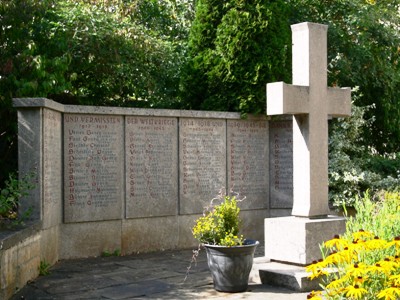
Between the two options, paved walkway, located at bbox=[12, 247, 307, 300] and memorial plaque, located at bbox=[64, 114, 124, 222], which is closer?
paved walkway, located at bbox=[12, 247, 307, 300]

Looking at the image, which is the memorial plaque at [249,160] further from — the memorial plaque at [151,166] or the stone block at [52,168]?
the stone block at [52,168]

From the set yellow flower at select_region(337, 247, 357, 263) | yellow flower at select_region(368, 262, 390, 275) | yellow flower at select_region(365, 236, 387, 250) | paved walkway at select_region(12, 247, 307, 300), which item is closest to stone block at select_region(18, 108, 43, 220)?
paved walkway at select_region(12, 247, 307, 300)

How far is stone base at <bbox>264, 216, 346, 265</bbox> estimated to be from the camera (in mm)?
7262

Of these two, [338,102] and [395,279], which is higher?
[338,102]

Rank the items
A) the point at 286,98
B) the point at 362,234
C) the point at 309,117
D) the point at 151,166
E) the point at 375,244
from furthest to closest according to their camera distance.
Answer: the point at 151,166
the point at 309,117
the point at 286,98
the point at 362,234
the point at 375,244

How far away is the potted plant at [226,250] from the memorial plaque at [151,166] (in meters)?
2.98

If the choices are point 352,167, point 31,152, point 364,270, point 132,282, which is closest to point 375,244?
point 364,270

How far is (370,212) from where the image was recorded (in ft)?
21.1

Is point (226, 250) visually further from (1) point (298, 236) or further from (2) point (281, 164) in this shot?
(2) point (281, 164)

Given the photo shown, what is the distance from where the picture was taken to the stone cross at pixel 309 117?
24.4 ft

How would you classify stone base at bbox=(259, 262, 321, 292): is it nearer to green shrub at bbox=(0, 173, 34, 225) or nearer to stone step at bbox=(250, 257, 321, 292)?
stone step at bbox=(250, 257, 321, 292)

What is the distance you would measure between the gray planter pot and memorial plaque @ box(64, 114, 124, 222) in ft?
9.81

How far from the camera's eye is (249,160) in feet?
36.8

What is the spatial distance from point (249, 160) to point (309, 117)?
3.75 metres
